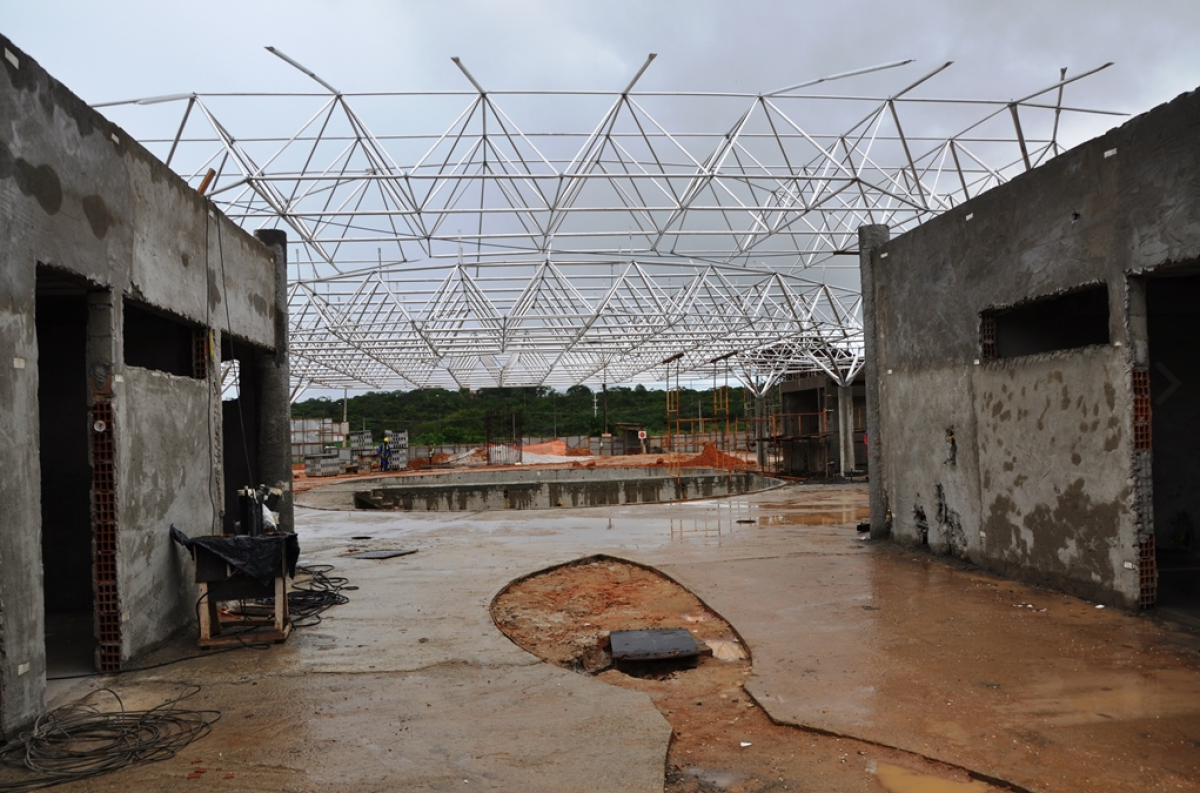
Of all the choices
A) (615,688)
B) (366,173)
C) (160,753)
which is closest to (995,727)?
(615,688)

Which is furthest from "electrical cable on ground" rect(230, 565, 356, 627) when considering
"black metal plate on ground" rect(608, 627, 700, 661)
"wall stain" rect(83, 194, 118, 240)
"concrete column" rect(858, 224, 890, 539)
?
"concrete column" rect(858, 224, 890, 539)

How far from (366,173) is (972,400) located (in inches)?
421

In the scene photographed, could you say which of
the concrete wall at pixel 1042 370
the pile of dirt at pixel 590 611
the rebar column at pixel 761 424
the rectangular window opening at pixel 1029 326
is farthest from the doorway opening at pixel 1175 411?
the rebar column at pixel 761 424

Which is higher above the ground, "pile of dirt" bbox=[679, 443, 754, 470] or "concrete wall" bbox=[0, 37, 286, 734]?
"concrete wall" bbox=[0, 37, 286, 734]

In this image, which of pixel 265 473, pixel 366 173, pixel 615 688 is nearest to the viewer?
pixel 615 688

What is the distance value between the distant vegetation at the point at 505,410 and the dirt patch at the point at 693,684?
140 feet

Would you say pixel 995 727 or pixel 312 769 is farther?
pixel 995 727

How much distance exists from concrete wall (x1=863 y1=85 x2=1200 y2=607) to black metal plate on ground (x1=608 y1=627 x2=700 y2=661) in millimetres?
4421

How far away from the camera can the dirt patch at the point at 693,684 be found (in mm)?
4363

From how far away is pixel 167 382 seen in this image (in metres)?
7.46

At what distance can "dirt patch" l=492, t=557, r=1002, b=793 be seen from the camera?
4363mm

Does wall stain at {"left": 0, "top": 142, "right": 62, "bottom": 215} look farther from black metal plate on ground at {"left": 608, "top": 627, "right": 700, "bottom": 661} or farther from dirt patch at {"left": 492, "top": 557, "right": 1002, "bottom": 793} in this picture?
black metal plate on ground at {"left": 608, "top": 627, "right": 700, "bottom": 661}

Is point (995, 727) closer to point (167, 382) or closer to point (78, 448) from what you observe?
point (167, 382)

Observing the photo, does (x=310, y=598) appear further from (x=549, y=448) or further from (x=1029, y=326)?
(x=549, y=448)
